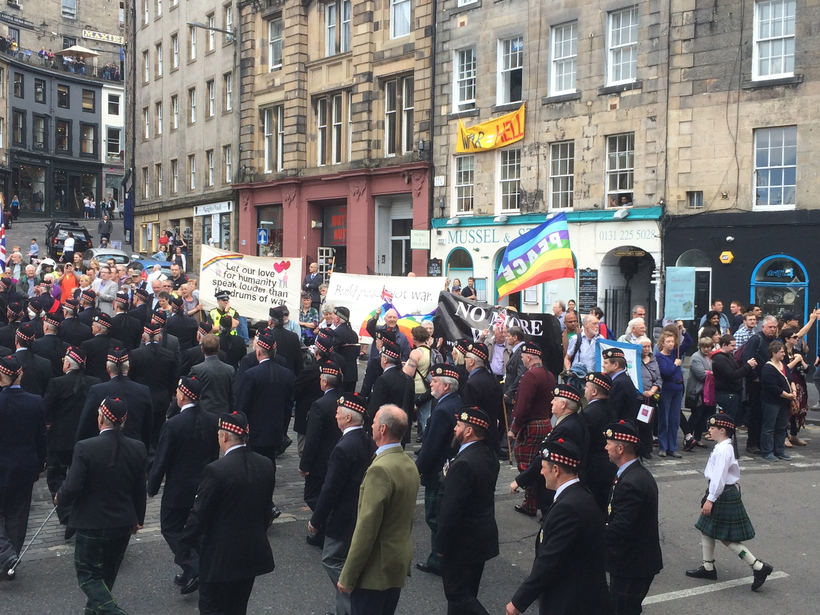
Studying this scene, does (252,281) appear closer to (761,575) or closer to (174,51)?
(761,575)

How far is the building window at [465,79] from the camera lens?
2942cm

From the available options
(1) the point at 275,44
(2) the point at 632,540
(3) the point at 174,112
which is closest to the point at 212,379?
(2) the point at 632,540

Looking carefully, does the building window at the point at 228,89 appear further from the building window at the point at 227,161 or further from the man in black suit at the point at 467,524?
the man in black suit at the point at 467,524

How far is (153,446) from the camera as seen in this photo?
11539 mm

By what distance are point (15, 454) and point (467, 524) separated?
13.1 ft

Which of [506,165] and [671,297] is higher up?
[506,165]

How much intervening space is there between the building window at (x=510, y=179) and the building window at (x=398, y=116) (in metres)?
4.49

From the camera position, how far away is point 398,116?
32.2 metres

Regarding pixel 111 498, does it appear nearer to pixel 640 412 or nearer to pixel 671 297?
pixel 640 412

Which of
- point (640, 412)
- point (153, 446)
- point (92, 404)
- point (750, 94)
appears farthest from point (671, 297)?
point (92, 404)

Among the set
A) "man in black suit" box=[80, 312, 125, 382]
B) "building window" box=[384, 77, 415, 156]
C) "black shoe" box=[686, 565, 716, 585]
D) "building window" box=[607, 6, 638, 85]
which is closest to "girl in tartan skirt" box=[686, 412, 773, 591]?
"black shoe" box=[686, 565, 716, 585]

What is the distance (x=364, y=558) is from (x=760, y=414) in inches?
389

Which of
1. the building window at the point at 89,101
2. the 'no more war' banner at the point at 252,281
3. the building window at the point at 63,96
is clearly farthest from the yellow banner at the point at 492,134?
the building window at the point at 89,101

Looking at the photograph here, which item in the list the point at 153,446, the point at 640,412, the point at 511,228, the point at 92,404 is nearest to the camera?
the point at 92,404
